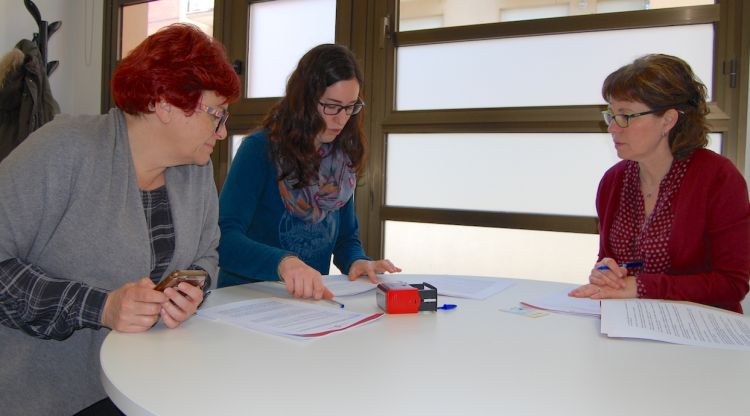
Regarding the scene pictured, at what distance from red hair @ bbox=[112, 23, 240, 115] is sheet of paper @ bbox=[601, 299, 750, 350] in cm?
101

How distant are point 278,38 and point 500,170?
1485mm

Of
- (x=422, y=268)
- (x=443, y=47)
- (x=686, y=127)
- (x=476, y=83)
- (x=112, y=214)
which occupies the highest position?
(x=443, y=47)

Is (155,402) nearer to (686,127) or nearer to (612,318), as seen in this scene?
(612,318)

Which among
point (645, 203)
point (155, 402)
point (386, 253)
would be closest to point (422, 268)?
point (386, 253)

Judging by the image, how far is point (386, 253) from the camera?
2.99 meters

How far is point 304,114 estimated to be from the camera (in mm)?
1793

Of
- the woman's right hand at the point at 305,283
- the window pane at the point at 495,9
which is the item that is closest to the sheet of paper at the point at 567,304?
the woman's right hand at the point at 305,283

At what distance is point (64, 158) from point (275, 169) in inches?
27.3

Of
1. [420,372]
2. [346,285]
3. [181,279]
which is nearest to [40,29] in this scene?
[346,285]

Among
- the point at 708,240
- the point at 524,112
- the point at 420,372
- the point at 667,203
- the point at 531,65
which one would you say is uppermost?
the point at 531,65

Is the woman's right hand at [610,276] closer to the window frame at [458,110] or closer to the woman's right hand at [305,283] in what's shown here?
the woman's right hand at [305,283]

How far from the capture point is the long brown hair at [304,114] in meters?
1.77

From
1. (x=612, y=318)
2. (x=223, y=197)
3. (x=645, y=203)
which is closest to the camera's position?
(x=612, y=318)

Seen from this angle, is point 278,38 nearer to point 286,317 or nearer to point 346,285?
point 346,285
